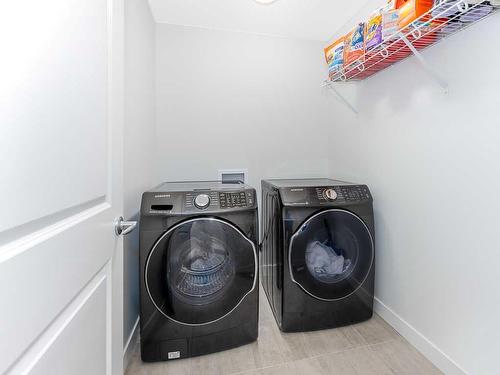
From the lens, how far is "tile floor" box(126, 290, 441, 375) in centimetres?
131

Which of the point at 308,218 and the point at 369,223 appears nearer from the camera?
the point at 308,218

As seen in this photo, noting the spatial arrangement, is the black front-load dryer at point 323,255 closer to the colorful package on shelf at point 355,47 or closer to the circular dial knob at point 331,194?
the circular dial knob at point 331,194

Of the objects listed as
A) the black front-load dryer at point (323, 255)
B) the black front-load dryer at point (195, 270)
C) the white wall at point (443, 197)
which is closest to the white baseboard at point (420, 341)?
the white wall at point (443, 197)

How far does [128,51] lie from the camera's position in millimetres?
1369

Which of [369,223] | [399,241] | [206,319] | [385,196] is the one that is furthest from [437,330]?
[206,319]

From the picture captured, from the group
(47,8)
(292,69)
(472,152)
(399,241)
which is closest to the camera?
(47,8)

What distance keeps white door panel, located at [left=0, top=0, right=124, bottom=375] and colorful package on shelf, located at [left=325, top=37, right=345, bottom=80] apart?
54.5 inches

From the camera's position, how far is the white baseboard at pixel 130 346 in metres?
1.32

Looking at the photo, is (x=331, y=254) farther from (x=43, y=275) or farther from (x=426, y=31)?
(x=43, y=275)

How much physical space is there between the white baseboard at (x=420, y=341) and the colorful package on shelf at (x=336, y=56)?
1663 mm

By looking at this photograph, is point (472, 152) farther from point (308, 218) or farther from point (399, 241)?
point (308, 218)

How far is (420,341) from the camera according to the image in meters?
1.41

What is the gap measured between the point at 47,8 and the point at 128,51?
1.00 meters

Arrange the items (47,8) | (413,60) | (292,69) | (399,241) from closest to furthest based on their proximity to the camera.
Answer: (47,8), (413,60), (399,241), (292,69)
